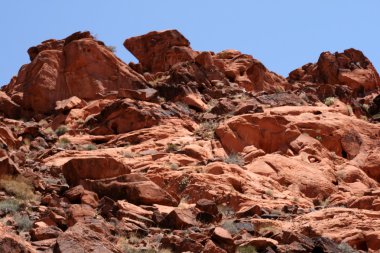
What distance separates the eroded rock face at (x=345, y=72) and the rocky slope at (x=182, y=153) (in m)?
0.08

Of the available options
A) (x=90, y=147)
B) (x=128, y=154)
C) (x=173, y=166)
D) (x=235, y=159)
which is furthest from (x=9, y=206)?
(x=90, y=147)

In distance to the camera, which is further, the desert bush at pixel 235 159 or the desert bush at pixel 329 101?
the desert bush at pixel 329 101

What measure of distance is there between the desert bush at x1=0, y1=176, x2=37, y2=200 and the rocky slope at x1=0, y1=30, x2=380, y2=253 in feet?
0.20

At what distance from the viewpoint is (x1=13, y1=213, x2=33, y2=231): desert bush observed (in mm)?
15242

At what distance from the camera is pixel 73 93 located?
34312 millimetres

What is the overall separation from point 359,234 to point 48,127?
57.5 feet

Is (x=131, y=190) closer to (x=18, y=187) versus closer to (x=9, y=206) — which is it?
(x=18, y=187)

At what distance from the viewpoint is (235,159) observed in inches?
995

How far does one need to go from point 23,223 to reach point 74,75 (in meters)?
19.6

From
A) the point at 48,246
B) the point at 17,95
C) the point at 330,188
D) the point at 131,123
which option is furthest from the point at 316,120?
the point at 48,246

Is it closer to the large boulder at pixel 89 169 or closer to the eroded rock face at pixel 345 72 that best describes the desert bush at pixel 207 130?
the large boulder at pixel 89 169

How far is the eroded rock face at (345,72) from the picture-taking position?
42.1 metres

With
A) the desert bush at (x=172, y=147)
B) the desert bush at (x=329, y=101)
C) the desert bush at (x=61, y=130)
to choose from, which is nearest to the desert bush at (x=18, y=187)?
the desert bush at (x=172, y=147)

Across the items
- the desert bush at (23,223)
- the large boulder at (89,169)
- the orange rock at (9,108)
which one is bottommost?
the desert bush at (23,223)
